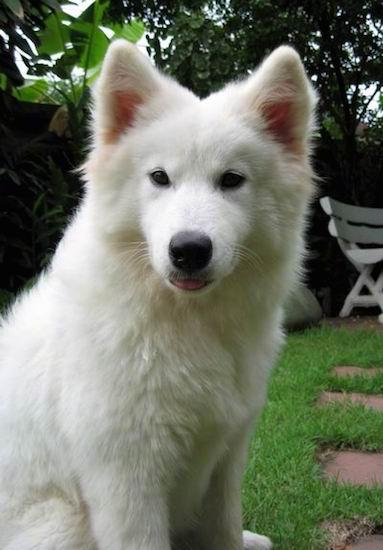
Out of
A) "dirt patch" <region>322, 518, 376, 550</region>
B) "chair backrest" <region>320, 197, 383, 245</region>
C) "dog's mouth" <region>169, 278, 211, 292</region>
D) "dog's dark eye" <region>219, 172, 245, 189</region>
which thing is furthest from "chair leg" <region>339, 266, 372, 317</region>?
"dog's mouth" <region>169, 278, 211, 292</region>

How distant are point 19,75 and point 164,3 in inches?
147

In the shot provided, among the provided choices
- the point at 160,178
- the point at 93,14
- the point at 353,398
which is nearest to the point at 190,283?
the point at 160,178

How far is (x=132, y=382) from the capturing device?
6.56ft

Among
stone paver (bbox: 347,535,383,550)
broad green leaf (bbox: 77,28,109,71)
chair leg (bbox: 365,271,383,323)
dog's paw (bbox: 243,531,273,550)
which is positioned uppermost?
broad green leaf (bbox: 77,28,109,71)

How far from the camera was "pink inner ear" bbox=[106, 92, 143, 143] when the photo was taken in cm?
216

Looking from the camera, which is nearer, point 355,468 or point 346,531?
point 346,531

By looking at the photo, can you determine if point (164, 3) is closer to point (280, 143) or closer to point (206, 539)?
point (280, 143)

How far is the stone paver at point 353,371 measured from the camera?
4.89m

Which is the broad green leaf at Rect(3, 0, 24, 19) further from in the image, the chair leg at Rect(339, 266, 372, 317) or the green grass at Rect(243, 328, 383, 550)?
the chair leg at Rect(339, 266, 372, 317)

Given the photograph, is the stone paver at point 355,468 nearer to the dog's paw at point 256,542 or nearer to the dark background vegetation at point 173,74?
the dog's paw at point 256,542

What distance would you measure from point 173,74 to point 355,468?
558cm

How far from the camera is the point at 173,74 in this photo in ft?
25.0

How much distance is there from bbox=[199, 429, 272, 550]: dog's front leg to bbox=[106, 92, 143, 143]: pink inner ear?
45.5 inches

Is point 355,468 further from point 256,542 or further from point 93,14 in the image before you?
point 93,14
